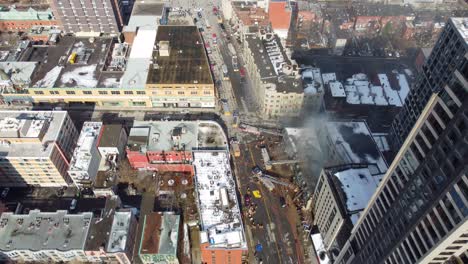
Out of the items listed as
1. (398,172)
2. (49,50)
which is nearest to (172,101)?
(49,50)

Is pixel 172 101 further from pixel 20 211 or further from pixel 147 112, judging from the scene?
pixel 20 211

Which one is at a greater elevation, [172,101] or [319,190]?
[172,101]

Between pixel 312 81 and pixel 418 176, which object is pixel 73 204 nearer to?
pixel 312 81

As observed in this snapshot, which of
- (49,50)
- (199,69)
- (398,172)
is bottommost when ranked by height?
(398,172)

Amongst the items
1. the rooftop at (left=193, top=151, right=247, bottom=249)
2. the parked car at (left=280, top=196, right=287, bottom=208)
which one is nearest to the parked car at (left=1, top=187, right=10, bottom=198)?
the rooftop at (left=193, top=151, right=247, bottom=249)

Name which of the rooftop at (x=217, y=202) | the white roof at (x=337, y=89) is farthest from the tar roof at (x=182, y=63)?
the white roof at (x=337, y=89)

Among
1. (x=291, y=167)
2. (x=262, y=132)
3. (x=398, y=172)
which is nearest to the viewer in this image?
(x=398, y=172)

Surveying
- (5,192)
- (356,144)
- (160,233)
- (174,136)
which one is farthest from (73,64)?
(356,144)
